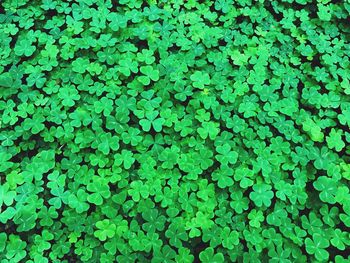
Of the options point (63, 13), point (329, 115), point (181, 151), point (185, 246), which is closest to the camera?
point (185, 246)

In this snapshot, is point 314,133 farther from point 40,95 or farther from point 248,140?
point 40,95

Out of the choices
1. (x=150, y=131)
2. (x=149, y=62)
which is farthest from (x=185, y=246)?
(x=149, y=62)

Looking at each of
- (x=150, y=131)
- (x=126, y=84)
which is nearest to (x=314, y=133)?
(x=150, y=131)

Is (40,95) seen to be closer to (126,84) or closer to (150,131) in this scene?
(126,84)

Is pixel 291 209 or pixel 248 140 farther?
pixel 248 140

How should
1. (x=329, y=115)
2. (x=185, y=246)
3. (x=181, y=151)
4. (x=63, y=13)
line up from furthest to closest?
(x=63, y=13) → (x=329, y=115) → (x=181, y=151) → (x=185, y=246)

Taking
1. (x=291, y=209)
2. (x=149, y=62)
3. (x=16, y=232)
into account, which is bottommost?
(x=16, y=232)

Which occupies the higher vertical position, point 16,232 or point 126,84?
point 126,84
